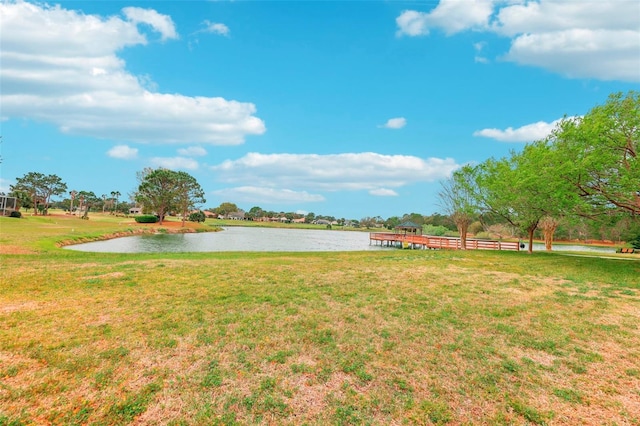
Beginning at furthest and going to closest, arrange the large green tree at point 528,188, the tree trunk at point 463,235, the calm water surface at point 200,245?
the tree trunk at point 463,235 < the calm water surface at point 200,245 < the large green tree at point 528,188

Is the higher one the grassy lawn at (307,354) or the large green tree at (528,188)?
the large green tree at (528,188)

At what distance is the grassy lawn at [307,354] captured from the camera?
11.6ft

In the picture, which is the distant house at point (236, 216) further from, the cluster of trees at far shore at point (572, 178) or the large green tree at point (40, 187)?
the cluster of trees at far shore at point (572, 178)

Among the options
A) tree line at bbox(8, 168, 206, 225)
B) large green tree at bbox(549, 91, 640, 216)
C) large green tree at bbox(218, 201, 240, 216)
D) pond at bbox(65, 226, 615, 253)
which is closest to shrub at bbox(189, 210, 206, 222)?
tree line at bbox(8, 168, 206, 225)

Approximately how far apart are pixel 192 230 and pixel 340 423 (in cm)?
5513

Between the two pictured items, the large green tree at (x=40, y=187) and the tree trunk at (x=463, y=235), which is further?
the large green tree at (x=40, y=187)

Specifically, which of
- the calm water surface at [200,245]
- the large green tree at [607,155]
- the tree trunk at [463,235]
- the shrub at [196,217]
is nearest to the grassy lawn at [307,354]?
the large green tree at [607,155]

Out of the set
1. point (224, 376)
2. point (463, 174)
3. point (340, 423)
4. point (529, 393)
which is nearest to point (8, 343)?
point (224, 376)

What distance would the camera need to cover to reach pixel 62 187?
230ft

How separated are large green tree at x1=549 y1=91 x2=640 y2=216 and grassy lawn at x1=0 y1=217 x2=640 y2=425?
7405mm

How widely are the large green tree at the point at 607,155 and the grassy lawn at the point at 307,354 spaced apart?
24.3ft

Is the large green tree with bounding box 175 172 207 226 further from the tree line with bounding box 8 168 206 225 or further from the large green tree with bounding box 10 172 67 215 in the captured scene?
the large green tree with bounding box 10 172 67 215

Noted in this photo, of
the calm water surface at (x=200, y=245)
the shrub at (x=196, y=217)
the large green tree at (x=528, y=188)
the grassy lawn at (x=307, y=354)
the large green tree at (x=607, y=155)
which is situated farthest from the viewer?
the shrub at (x=196, y=217)

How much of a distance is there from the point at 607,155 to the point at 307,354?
629 inches
